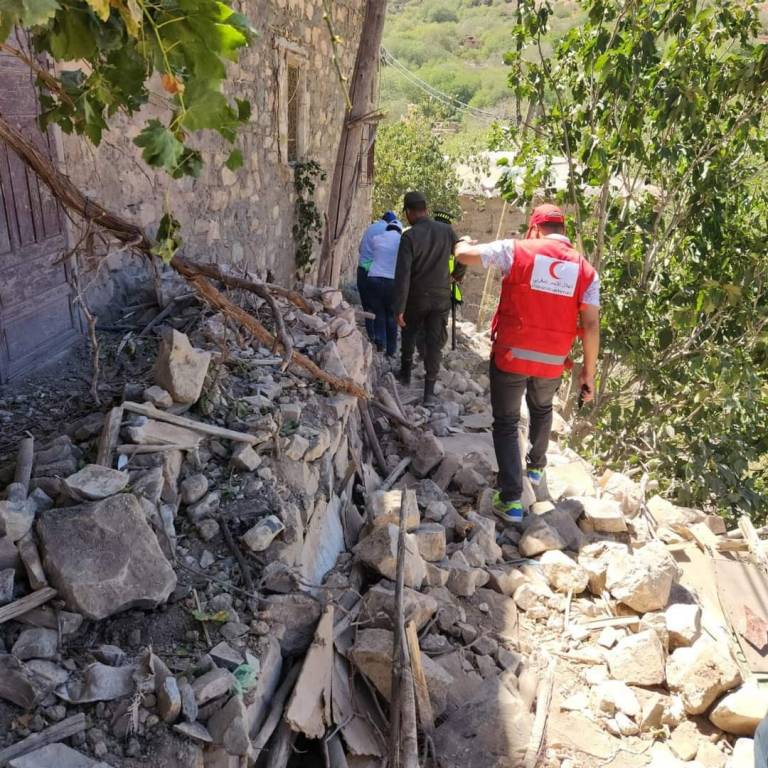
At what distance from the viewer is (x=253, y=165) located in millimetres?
6543

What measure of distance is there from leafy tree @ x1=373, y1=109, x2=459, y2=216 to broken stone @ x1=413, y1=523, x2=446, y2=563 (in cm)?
1150

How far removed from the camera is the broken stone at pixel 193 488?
2.71m

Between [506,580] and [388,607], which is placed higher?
[388,607]

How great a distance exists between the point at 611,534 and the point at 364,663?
2.26m

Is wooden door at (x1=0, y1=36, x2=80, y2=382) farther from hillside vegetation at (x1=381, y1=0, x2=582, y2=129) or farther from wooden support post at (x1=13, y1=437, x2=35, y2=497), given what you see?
hillside vegetation at (x1=381, y1=0, x2=582, y2=129)

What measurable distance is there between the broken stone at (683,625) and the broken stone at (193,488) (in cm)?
224

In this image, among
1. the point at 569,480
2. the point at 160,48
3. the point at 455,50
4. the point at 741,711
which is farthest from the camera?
the point at 455,50

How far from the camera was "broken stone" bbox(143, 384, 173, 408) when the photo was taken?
290cm

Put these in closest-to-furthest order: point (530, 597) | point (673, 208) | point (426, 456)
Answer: point (530, 597)
point (426, 456)
point (673, 208)

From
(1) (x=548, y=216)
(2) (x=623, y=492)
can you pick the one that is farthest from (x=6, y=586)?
(2) (x=623, y=492)

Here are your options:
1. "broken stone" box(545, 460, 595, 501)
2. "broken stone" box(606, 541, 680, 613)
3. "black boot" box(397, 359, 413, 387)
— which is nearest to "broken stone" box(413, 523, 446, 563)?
"broken stone" box(606, 541, 680, 613)

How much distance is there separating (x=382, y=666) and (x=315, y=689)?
0.29 meters

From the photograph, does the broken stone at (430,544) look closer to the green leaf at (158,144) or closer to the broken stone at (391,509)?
the broken stone at (391,509)

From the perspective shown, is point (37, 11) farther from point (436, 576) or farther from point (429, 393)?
point (429, 393)
